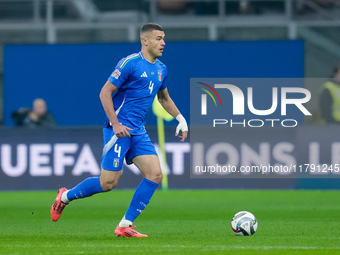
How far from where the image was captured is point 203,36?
17.8 meters

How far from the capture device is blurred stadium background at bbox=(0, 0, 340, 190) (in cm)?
1522

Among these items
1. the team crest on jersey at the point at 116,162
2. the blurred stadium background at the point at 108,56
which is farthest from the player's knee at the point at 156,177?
the blurred stadium background at the point at 108,56

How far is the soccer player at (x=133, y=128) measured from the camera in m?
8.41

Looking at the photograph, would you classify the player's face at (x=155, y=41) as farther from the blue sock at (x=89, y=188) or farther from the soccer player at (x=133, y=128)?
the blue sock at (x=89, y=188)

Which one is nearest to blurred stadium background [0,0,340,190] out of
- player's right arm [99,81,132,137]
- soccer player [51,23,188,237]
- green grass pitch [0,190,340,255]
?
green grass pitch [0,190,340,255]

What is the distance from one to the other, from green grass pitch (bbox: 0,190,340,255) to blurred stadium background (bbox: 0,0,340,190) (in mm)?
546

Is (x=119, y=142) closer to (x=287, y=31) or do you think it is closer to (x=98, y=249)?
(x=98, y=249)

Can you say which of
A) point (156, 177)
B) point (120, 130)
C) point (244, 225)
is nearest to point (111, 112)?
point (120, 130)

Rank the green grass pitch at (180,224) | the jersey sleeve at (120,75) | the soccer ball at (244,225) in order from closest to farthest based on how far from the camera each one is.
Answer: the green grass pitch at (180,224)
the jersey sleeve at (120,75)
the soccer ball at (244,225)

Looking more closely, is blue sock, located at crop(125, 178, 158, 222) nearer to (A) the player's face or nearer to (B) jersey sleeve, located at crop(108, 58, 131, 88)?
(B) jersey sleeve, located at crop(108, 58, 131, 88)

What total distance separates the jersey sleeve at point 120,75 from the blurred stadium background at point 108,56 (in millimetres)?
6892

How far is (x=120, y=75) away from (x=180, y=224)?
2488 millimetres

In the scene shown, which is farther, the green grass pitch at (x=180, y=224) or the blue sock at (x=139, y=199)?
the blue sock at (x=139, y=199)

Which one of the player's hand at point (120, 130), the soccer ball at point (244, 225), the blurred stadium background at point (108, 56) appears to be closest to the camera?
the player's hand at point (120, 130)
